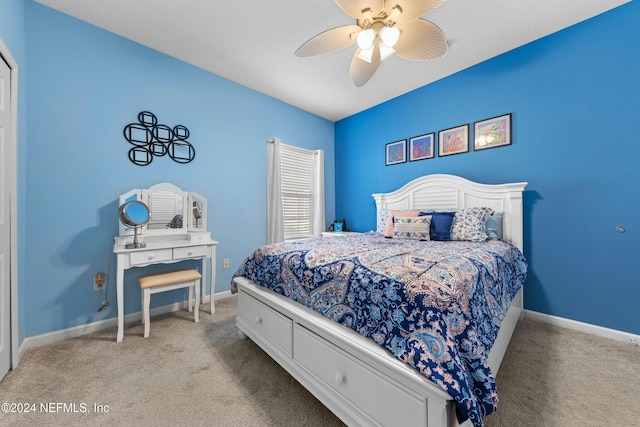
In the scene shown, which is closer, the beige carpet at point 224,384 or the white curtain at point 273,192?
the beige carpet at point 224,384

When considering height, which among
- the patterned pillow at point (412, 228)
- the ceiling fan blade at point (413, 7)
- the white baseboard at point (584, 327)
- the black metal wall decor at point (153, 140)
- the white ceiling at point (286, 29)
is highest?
the white ceiling at point (286, 29)

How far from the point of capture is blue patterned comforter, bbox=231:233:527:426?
35.7 inches

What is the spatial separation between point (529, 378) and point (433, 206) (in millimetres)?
1900

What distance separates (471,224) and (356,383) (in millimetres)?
1968

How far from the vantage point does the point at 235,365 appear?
5.60ft

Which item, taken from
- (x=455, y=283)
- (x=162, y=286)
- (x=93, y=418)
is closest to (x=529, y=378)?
(x=455, y=283)

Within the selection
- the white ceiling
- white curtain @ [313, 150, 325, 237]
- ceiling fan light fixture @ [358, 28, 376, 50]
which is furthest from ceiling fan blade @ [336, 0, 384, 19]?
white curtain @ [313, 150, 325, 237]

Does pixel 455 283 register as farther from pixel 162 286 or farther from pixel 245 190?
pixel 245 190

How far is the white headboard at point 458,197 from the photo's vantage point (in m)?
2.48

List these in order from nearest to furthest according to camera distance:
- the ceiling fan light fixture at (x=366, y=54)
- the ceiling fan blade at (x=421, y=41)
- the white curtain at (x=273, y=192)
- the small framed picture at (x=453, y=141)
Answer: the ceiling fan blade at (x=421, y=41) → the ceiling fan light fixture at (x=366, y=54) → the small framed picture at (x=453, y=141) → the white curtain at (x=273, y=192)

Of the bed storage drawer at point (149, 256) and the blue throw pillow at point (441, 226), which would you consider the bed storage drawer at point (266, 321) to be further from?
the blue throw pillow at point (441, 226)

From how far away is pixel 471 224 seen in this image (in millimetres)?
2430

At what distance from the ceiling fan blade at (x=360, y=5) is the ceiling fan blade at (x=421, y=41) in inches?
10.4

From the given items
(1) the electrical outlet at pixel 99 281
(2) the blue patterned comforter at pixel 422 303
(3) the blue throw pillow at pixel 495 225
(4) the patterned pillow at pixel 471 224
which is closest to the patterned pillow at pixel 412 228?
(4) the patterned pillow at pixel 471 224
